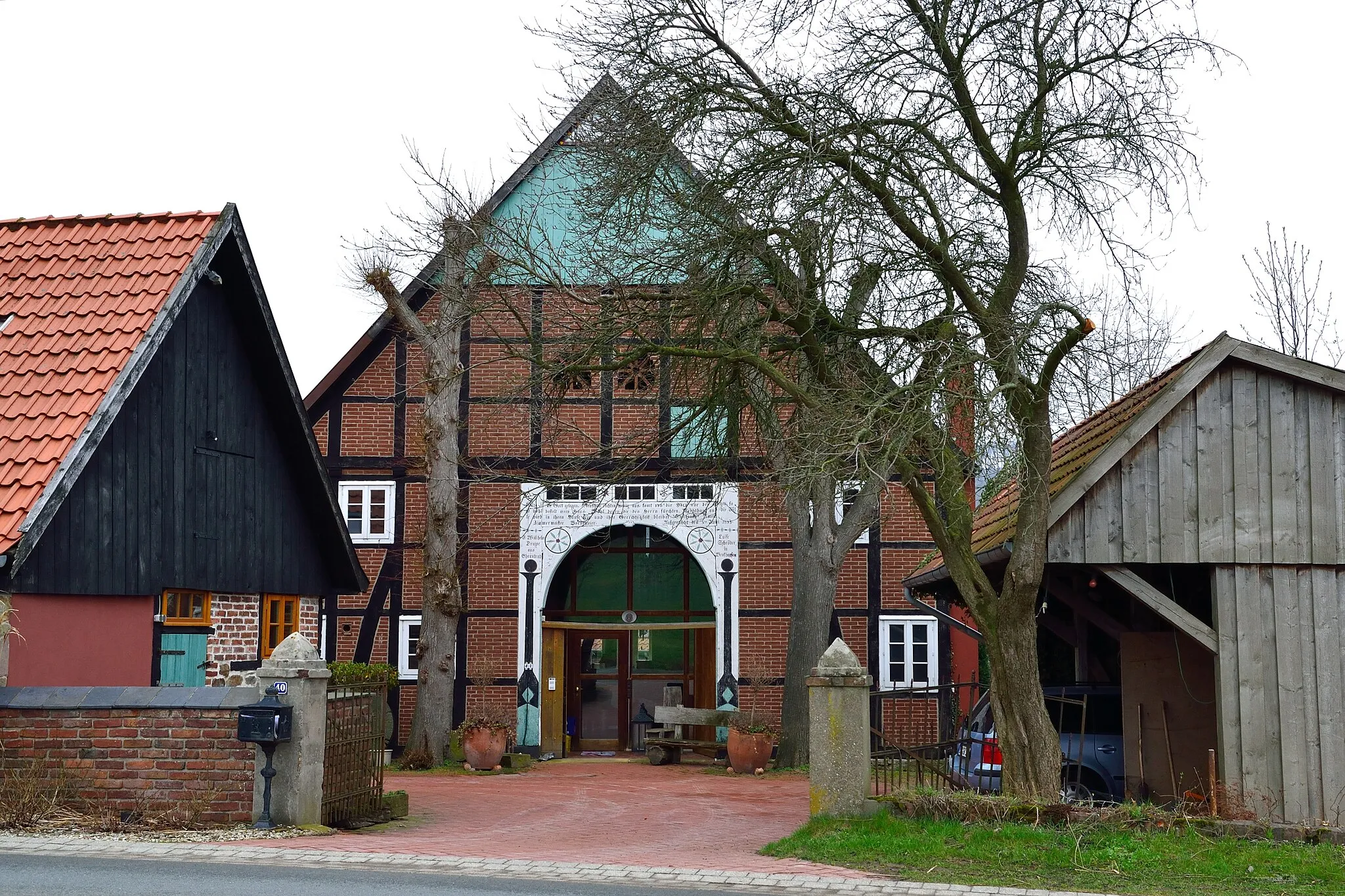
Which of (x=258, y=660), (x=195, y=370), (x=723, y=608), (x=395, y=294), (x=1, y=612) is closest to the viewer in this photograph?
(x=1, y=612)

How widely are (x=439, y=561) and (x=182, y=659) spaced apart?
623 centimetres

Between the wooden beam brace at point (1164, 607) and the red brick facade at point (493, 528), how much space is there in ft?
37.0

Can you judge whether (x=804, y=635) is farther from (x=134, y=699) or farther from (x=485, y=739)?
(x=134, y=699)

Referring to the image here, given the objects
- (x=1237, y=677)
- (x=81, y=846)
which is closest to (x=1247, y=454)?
(x=1237, y=677)

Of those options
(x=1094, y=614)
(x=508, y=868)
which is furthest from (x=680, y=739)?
(x=508, y=868)

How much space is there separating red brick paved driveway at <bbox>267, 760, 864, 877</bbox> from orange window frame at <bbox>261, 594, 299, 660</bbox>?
2.27m

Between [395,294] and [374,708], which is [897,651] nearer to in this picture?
[395,294]

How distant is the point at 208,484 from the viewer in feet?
49.5

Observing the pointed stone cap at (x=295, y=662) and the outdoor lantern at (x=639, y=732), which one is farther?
the outdoor lantern at (x=639, y=732)

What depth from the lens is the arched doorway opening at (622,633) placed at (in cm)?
2406

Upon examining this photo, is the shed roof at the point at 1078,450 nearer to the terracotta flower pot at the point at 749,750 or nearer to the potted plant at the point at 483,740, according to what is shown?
the terracotta flower pot at the point at 749,750

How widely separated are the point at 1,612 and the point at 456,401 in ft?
32.0

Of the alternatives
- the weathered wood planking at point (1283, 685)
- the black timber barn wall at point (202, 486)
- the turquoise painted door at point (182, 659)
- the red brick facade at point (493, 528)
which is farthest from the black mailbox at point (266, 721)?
the red brick facade at point (493, 528)

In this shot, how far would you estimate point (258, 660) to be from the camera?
16109mm
